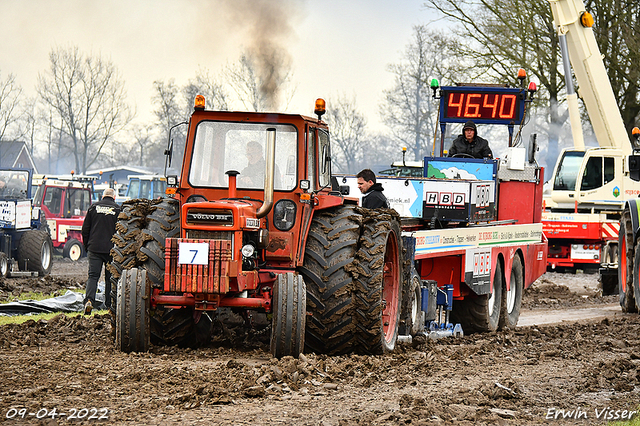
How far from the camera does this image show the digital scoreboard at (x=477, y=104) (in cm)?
1450

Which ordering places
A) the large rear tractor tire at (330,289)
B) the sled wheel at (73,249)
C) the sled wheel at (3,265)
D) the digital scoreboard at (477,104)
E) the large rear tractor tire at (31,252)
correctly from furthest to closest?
the sled wheel at (73,249) → the large rear tractor tire at (31,252) → the sled wheel at (3,265) → the digital scoreboard at (477,104) → the large rear tractor tire at (330,289)

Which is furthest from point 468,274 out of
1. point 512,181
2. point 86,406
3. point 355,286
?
point 86,406

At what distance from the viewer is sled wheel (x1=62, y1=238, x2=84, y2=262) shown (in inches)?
1087

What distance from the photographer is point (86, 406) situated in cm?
586

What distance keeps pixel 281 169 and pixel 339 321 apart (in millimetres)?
1545

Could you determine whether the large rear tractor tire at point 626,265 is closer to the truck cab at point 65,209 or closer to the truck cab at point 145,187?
the truck cab at point 65,209

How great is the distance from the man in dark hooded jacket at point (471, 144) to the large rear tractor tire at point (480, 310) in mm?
1880

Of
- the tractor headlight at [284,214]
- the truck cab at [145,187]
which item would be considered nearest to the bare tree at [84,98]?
the truck cab at [145,187]

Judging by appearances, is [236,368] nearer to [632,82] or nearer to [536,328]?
[536,328]

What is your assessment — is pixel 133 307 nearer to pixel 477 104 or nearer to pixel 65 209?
pixel 477 104

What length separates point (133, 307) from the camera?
7945 millimetres

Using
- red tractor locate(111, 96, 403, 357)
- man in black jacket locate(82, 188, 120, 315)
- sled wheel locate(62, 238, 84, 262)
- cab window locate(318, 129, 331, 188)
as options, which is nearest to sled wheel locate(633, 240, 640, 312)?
red tractor locate(111, 96, 403, 357)

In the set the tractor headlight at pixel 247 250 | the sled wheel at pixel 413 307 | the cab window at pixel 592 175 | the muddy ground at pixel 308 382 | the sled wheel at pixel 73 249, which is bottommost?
the sled wheel at pixel 73 249

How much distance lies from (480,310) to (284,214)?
15.6 ft
